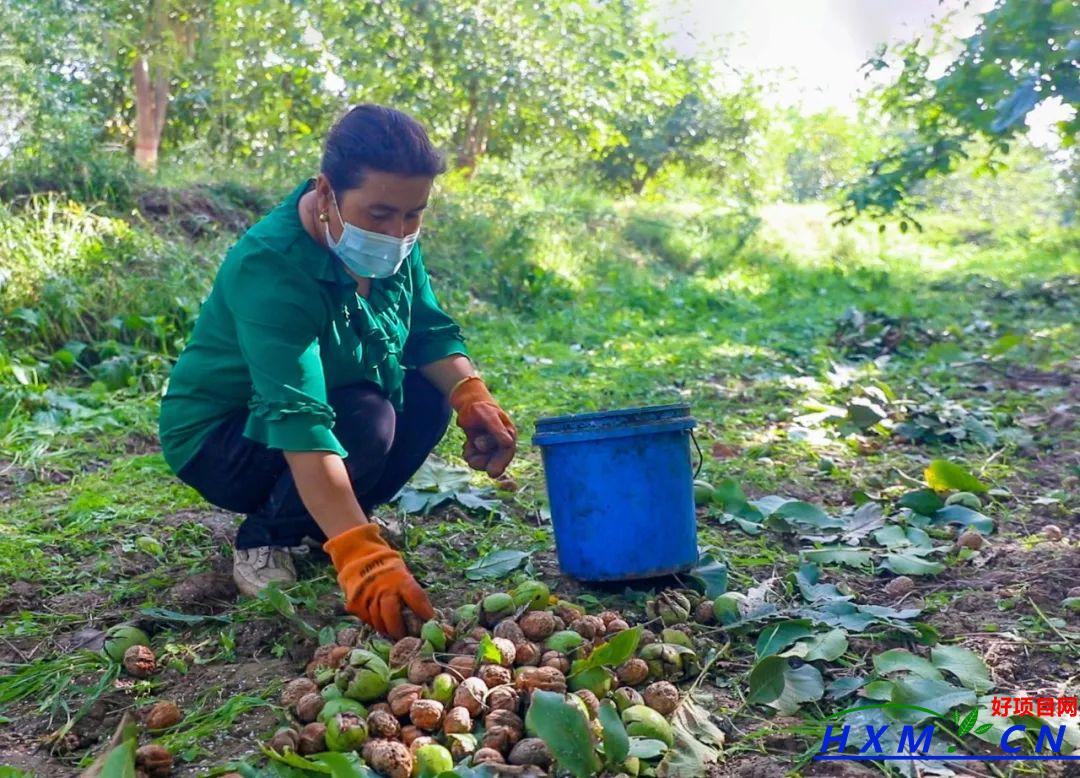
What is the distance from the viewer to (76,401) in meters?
4.09

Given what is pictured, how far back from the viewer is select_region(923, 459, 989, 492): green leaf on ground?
2.93 m

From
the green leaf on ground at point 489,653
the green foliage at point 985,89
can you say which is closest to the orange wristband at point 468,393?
the green leaf on ground at point 489,653

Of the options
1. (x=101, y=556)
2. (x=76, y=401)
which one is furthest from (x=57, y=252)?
(x=101, y=556)

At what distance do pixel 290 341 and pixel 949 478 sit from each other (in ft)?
6.35

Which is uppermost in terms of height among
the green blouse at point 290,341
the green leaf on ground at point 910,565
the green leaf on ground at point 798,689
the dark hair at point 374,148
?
the dark hair at point 374,148

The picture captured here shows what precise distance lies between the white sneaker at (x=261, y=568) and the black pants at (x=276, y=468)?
20 mm

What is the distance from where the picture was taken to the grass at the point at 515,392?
7.43 feet

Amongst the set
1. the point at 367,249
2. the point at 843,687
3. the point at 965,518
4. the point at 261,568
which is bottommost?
the point at 965,518

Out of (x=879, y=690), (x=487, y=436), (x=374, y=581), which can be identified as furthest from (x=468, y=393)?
(x=879, y=690)

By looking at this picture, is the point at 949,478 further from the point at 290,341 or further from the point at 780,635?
the point at 290,341

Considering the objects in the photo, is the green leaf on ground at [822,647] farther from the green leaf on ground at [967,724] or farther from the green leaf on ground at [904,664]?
the green leaf on ground at [967,724]

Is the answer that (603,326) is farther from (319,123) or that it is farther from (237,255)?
(237,255)

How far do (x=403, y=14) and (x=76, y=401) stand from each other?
5181 millimetres

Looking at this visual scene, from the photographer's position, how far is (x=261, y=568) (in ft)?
7.77
